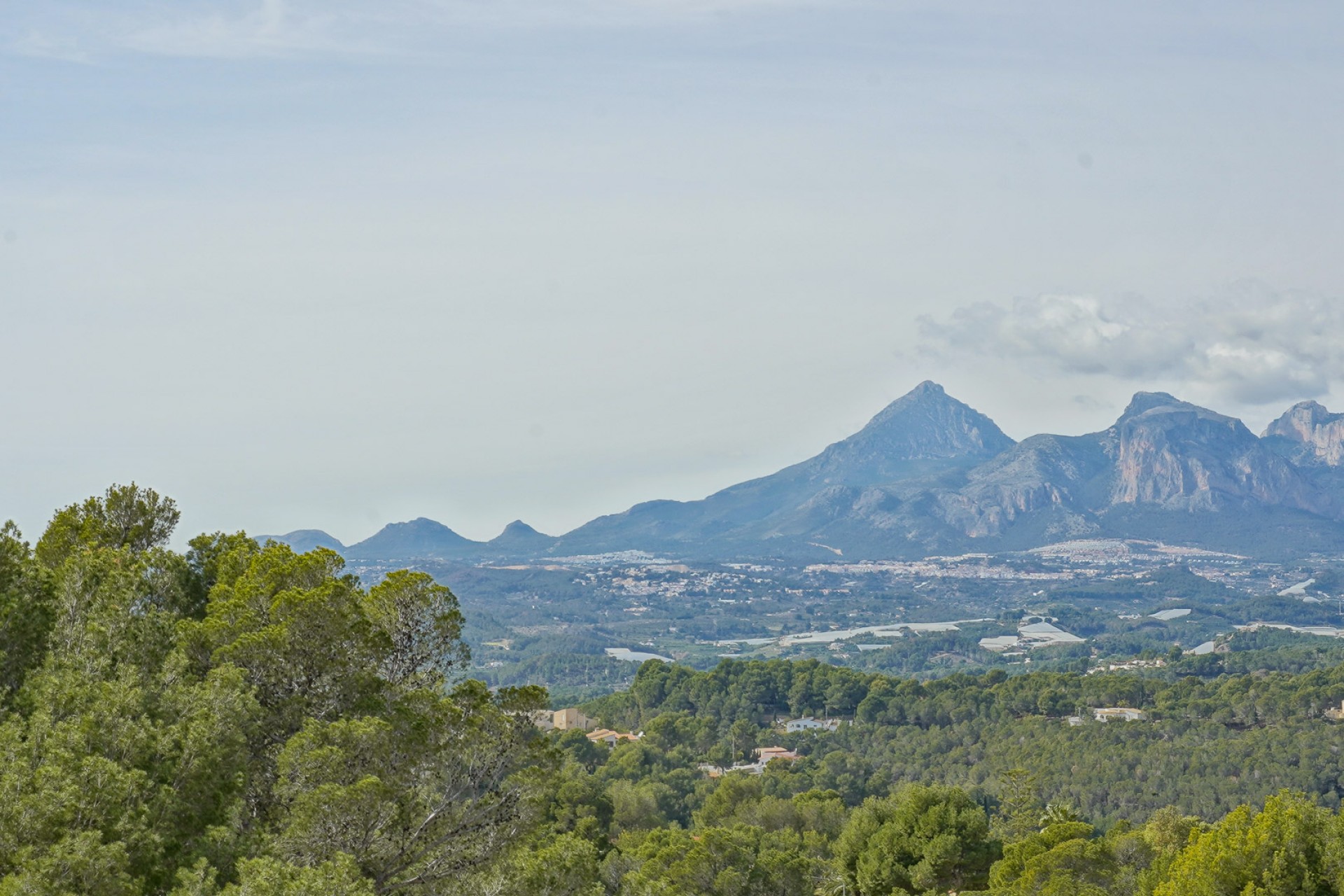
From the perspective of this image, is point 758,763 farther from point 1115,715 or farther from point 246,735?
point 246,735

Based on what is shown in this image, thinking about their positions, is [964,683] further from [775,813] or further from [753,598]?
[753,598]

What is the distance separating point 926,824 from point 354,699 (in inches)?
705

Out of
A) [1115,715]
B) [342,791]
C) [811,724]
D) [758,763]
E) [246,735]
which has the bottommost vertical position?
[758,763]

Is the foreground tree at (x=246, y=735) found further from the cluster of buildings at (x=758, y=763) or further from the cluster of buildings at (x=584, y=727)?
the cluster of buildings at (x=584, y=727)

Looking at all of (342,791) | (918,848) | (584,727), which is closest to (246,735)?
(342,791)

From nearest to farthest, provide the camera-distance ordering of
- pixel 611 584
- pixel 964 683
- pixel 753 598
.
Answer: pixel 964 683, pixel 753 598, pixel 611 584

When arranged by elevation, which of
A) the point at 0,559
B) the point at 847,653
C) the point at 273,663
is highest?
the point at 0,559

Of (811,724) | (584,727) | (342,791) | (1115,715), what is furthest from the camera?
(811,724)

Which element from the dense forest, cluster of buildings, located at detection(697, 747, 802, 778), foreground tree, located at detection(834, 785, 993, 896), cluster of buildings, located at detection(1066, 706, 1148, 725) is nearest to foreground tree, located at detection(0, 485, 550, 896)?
the dense forest

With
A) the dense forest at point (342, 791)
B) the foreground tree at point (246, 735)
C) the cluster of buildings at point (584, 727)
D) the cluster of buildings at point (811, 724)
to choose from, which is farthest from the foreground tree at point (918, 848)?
the cluster of buildings at point (811, 724)

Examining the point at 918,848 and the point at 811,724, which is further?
the point at 811,724

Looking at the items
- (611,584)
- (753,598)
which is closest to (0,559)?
(753,598)

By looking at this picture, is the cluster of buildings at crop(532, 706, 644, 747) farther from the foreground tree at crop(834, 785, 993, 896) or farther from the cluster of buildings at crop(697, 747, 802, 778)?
the foreground tree at crop(834, 785, 993, 896)

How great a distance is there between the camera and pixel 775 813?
1363 inches
